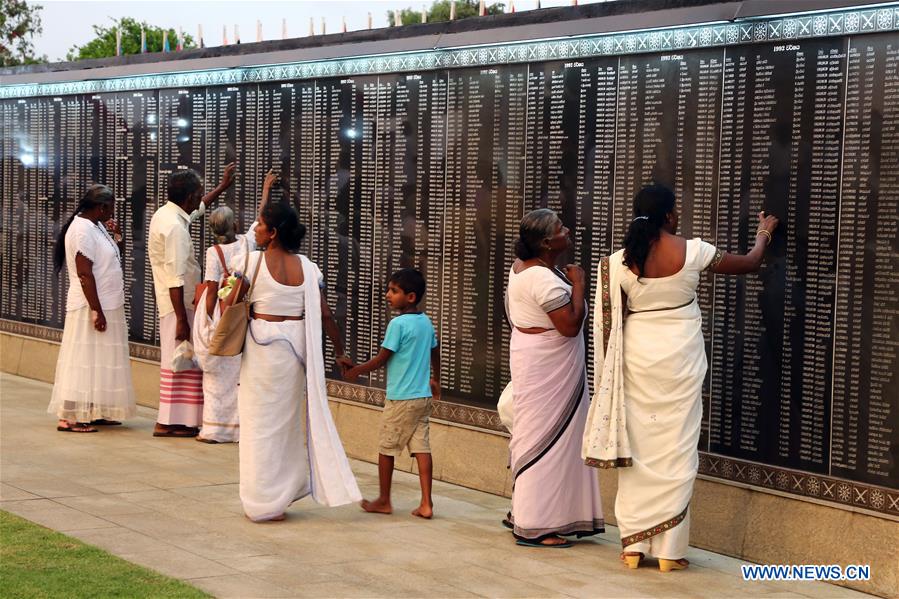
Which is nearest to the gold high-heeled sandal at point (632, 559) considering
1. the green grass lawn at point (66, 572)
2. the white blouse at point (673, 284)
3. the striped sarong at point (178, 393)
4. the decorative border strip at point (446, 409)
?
the white blouse at point (673, 284)

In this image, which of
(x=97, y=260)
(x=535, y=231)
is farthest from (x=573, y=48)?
(x=97, y=260)

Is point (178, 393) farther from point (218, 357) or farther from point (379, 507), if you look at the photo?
point (379, 507)

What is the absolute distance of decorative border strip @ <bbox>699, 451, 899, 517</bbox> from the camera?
6.07m

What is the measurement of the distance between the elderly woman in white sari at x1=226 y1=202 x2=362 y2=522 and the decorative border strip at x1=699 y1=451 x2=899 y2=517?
6.32 feet

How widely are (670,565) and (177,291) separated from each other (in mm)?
4816

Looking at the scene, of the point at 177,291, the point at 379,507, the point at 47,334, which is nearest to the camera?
the point at 379,507

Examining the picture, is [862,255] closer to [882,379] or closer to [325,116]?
[882,379]

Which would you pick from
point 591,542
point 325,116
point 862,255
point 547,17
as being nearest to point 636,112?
point 547,17

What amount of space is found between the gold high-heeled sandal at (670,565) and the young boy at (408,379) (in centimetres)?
155

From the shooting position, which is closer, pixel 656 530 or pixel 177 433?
pixel 656 530

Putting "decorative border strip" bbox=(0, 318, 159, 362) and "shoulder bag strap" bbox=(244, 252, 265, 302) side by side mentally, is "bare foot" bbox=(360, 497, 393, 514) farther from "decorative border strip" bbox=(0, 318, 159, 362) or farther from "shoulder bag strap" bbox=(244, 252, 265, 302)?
"decorative border strip" bbox=(0, 318, 159, 362)

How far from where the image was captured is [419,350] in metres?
7.35

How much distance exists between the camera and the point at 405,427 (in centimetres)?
733

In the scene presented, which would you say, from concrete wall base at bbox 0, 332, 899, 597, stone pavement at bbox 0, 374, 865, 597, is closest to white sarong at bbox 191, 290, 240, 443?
stone pavement at bbox 0, 374, 865, 597
